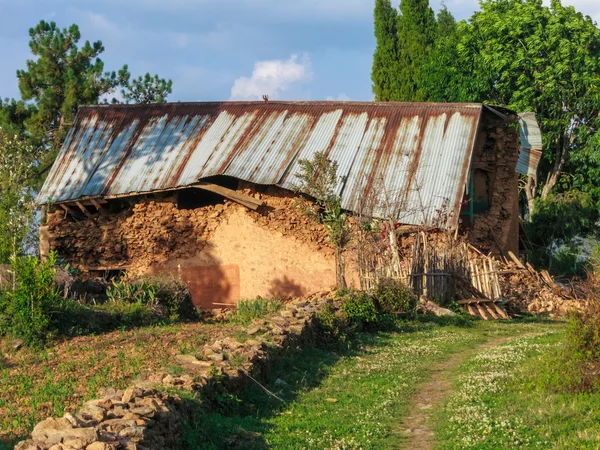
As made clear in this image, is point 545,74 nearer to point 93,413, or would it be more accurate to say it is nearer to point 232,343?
point 232,343

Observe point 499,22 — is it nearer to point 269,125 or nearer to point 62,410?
point 269,125

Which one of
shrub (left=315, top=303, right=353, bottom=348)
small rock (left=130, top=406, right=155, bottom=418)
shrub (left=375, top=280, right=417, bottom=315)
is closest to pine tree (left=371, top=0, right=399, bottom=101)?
shrub (left=375, top=280, right=417, bottom=315)

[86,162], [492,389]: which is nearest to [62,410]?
[492,389]

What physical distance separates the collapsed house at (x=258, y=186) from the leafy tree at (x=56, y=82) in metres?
5.37

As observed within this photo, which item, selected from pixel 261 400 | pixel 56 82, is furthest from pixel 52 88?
pixel 261 400

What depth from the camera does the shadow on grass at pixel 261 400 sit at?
7.52 m

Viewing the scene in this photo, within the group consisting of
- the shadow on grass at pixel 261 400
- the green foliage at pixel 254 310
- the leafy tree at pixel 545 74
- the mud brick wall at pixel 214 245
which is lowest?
the shadow on grass at pixel 261 400

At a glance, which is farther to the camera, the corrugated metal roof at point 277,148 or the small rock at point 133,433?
the corrugated metal roof at point 277,148

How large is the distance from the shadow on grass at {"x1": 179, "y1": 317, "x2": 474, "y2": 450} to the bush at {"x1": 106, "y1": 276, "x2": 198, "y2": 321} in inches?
129

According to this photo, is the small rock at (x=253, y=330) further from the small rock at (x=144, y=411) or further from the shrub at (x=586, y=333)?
the small rock at (x=144, y=411)

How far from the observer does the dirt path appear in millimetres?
7992

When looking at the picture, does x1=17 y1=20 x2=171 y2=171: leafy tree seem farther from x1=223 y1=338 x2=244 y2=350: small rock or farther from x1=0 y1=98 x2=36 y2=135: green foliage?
x1=223 y1=338 x2=244 y2=350: small rock

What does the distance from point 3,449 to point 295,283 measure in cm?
1387

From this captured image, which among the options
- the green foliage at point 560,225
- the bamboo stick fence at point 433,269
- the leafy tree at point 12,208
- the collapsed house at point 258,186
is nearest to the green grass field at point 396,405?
the bamboo stick fence at point 433,269
